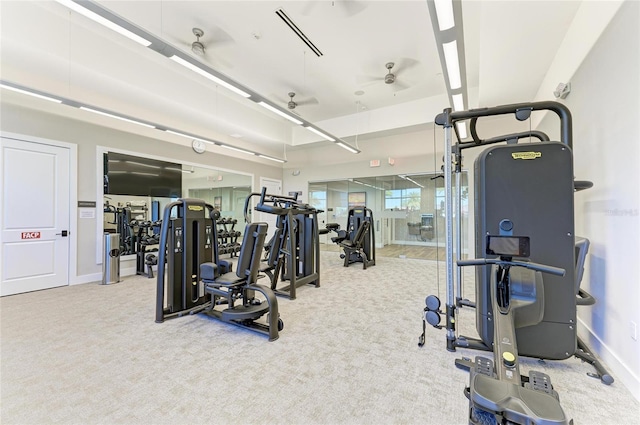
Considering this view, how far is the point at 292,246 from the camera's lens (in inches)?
154

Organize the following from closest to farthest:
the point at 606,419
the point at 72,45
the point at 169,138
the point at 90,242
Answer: the point at 606,419
the point at 72,45
the point at 90,242
the point at 169,138

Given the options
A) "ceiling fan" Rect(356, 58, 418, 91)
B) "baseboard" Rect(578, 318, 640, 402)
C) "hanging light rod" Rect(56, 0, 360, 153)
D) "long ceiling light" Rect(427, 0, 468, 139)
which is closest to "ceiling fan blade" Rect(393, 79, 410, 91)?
"ceiling fan" Rect(356, 58, 418, 91)

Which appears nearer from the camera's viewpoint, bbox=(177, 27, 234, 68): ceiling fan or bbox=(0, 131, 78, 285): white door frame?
bbox=(177, 27, 234, 68): ceiling fan

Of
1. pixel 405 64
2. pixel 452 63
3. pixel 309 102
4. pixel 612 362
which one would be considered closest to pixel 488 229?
pixel 612 362

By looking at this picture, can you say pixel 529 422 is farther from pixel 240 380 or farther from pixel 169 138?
pixel 169 138

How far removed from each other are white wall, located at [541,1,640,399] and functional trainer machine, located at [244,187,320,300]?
3.29 meters

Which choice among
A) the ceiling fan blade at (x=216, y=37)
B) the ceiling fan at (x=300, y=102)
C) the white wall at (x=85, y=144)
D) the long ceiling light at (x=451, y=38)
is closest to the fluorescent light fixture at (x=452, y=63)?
the long ceiling light at (x=451, y=38)

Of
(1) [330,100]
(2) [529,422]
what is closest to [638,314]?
(2) [529,422]

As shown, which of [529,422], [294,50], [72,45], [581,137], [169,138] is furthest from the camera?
[169,138]

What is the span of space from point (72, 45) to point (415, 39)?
5223 mm

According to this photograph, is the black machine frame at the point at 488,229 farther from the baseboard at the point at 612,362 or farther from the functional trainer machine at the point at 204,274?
the functional trainer machine at the point at 204,274

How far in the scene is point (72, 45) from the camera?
13.1ft

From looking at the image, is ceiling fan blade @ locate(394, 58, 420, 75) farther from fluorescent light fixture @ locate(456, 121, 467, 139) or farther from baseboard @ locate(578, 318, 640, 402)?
baseboard @ locate(578, 318, 640, 402)

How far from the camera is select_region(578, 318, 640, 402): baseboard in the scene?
188cm
